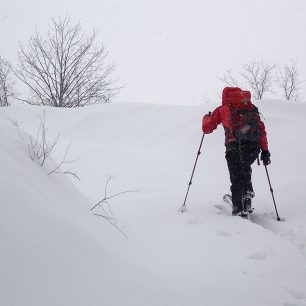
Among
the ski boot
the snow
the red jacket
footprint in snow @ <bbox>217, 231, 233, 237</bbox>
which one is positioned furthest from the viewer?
the red jacket

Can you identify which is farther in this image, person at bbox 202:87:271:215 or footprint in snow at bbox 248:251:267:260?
person at bbox 202:87:271:215

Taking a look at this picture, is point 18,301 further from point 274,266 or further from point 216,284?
point 274,266

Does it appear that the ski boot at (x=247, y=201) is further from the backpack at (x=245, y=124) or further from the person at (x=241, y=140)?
the backpack at (x=245, y=124)

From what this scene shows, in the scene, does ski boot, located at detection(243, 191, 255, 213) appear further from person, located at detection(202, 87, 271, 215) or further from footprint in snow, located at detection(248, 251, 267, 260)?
footprint in snow, located at detection(248, 251, 267, 260)

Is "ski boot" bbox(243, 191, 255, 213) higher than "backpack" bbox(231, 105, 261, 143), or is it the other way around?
"backpack" bbox(231, 105, 261, 143)

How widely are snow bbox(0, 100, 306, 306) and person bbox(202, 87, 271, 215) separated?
0.34m

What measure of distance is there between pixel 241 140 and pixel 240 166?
14.3 inches

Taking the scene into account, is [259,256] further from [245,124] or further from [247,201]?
[245,124]

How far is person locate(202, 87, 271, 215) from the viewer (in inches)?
175

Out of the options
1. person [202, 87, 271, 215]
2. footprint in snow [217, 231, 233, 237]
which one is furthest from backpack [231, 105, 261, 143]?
footprint in snow [217, 231, 233, 237]

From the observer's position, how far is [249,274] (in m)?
2.83

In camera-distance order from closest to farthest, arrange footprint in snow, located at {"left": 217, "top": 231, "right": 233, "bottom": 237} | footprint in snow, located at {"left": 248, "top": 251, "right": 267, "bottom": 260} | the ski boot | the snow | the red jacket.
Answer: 1. the snow
2. footprint in snow, located at {"left": 248, "top": 251, "right": 267, "bottom": 260}
3. footprint in snow, located at {"left": 217, "top": 231, "right": 233, "bottom": 237}
4. the ski boot
5. the red jacket

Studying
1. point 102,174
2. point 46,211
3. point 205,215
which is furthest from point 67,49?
point 46,211

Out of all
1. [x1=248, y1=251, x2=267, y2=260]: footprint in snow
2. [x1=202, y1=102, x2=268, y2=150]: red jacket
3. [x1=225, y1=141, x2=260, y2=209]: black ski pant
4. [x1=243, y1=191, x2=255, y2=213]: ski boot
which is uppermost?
[x1=202, y1=102, x2=268, y2=150]: red jacket
